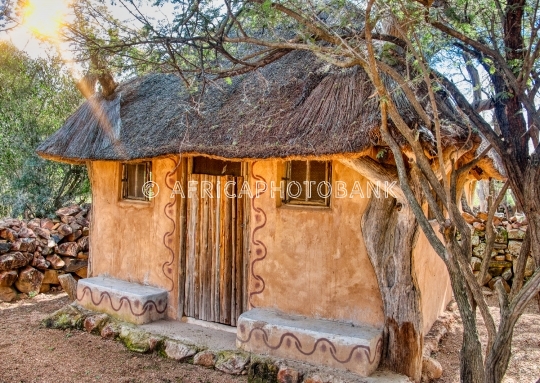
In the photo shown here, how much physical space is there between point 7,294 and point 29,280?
36cm

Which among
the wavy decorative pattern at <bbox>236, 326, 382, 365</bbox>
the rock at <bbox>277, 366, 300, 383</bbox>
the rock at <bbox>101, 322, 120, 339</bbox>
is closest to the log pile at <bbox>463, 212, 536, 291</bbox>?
the wavy decorative pattern at <bbox>236, 326, 382, 365</bbox>

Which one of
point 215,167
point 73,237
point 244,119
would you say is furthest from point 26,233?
point 244,119

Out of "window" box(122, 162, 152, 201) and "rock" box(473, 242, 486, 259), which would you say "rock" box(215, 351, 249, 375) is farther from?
"rock" box(473, 242, 486, 259)

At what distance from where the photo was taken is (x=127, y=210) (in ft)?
20.4

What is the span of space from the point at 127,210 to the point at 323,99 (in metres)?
3.24

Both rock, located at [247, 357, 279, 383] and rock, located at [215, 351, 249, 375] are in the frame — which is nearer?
rock, located at [247, 357, 279, 383]

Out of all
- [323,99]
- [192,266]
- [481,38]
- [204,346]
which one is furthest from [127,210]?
[481,38]

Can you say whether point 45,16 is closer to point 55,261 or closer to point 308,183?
point 308,183

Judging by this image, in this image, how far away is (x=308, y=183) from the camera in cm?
493

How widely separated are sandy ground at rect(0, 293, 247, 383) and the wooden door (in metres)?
0.84

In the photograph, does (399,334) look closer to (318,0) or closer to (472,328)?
(472,328)

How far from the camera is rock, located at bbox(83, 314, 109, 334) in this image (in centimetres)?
559

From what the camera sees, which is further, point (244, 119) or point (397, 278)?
point (244, 119)

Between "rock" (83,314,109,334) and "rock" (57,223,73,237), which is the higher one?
"rock" (57,223,73,237)
